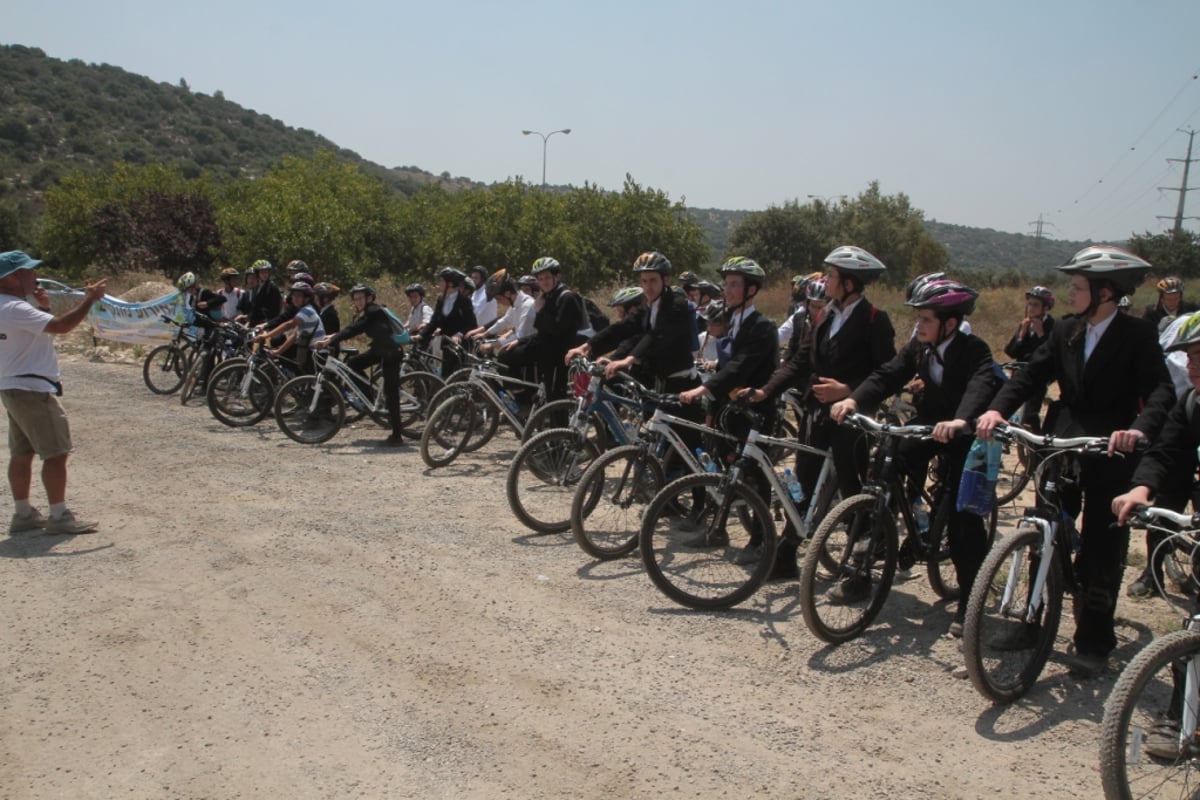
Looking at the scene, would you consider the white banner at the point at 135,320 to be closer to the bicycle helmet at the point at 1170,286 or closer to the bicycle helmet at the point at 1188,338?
the bicycle helmet at the point at 1170,286

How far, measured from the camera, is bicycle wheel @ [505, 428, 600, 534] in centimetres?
693

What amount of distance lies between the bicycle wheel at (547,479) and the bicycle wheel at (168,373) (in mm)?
8758

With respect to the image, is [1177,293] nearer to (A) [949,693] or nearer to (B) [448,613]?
(A) [949,693]

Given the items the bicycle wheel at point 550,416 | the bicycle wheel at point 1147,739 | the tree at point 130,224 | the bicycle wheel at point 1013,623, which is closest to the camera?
the bicycle wheel at point 1147,739

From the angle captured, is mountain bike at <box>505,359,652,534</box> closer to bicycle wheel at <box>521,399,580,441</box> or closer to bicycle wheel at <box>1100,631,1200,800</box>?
bicycle wheel at <box>521,399,580,441</box>

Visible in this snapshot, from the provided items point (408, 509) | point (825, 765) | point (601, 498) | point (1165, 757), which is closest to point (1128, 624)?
point (1165, 757)

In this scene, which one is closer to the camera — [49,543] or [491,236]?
[49,543]

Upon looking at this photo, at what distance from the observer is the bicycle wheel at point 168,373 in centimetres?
1367

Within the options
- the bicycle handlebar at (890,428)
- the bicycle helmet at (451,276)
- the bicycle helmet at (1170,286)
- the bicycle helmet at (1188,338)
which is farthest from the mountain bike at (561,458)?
the bicycle helmet at (1170,286)

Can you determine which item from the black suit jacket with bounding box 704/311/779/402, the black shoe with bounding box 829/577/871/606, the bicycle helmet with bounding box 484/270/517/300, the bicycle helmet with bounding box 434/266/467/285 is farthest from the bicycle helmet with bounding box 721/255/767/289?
the bicycle helmet with bounding box 434/266/467/285

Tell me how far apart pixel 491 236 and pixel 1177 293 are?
3082cm

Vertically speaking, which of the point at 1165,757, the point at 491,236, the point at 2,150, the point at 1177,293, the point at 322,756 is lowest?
the point at 322,756

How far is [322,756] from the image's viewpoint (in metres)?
3.82

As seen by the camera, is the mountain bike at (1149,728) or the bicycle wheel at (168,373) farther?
the bicycle wheel at (168,373)
